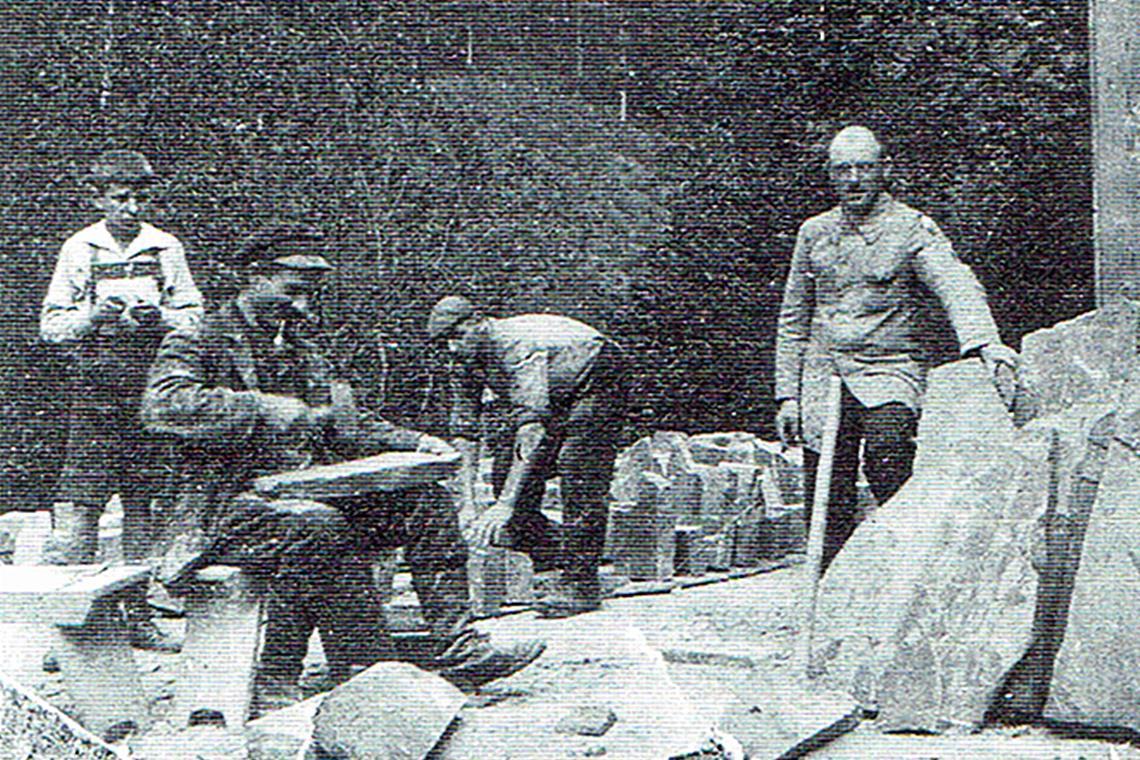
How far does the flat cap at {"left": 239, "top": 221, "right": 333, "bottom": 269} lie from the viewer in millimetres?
5359

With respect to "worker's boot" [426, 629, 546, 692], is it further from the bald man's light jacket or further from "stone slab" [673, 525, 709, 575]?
"stone slab" [673, 525, 709, 575]

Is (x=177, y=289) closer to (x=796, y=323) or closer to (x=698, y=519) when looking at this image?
(x=796, y=323)

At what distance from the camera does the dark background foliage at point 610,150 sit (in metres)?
10.6

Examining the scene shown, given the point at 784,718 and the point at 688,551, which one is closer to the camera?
the point at 784,718

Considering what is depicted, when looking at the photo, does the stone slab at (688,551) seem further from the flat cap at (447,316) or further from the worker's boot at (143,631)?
the worker's boot at (143,631)

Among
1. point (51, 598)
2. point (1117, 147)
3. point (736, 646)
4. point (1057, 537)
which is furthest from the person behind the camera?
point (736, 646)

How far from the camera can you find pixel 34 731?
3.99m

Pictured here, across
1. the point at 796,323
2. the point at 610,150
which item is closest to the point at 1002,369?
the point at 796,323

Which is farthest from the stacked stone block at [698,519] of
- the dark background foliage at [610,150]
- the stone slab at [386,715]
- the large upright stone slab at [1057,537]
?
the stone slab at [386,715]

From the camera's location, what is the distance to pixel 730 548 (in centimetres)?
828

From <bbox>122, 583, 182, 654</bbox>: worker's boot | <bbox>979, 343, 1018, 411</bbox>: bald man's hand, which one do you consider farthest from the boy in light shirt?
<bbox>979, 343, 1018, 411</bbox>: bald man's hand

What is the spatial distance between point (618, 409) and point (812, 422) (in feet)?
3.20

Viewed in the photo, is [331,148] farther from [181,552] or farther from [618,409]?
[181,552]

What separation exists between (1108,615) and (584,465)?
8.75 ft
